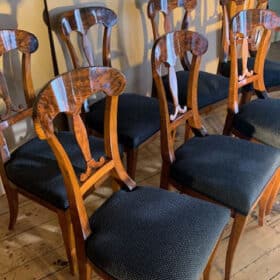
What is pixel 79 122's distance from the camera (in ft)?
3.55

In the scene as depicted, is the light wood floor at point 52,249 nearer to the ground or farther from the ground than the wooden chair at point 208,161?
nearer to the ground

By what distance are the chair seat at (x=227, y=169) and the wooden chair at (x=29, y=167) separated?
0.43m

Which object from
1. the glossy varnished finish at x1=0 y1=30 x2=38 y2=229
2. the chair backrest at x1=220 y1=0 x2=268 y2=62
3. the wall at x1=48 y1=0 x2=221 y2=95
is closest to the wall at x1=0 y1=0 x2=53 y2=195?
the wall at x1=48 y1=0 x2=221 y2=95

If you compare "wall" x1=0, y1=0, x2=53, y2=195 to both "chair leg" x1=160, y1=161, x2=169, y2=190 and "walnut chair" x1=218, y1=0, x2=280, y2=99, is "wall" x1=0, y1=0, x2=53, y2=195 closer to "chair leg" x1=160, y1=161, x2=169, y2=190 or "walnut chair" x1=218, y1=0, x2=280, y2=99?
"chair leg" x1=160, y1=161, x2=169, y2=190

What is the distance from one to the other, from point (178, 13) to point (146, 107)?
85 cm

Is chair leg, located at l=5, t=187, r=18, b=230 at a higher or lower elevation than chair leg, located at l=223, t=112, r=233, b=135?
lower

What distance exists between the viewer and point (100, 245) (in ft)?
3.49

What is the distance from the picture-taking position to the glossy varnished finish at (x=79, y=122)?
961 mm

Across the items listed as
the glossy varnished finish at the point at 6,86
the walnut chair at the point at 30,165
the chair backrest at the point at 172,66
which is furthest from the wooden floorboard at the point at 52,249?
the chair backrest at the point at 172,66

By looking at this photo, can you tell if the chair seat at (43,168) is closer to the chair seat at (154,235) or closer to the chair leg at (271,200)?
the chair seat at (154,235)

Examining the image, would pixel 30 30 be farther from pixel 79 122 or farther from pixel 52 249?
pixel 52 249

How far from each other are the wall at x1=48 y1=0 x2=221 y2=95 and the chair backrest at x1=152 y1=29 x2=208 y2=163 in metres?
0.74

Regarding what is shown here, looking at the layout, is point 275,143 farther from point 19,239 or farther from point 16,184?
point 19,239

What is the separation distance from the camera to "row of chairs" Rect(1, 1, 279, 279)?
39.6 inches
